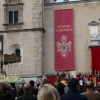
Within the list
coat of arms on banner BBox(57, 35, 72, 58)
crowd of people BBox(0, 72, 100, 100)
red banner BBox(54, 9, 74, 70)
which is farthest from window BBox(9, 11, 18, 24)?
crowd of people BBox(0, 72, 100, 100)

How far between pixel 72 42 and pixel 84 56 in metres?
1.81

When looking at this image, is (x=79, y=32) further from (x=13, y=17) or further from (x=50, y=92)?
(x=50, y=92)

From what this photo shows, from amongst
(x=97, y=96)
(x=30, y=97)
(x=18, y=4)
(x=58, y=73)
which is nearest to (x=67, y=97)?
(x=30, y=97)

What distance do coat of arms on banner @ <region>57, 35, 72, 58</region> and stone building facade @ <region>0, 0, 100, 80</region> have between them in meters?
0.62

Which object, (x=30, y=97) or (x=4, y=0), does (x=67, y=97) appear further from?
(x=4, y=0)

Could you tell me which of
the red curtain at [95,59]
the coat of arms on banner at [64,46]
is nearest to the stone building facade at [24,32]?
the coat of arms on banner at [64,46]

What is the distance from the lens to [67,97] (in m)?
5.13

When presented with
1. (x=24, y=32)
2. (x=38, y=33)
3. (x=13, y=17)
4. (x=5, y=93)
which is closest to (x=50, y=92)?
(x=5, y=93)

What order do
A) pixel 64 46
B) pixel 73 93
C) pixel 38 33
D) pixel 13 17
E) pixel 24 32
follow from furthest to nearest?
pixel 13 17, pixel 24 32, pixel 64 46, pixel 38 33, pixel 73 93

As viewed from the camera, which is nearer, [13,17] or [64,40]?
[64,40]

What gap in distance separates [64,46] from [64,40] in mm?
589

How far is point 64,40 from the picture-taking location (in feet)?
87.0

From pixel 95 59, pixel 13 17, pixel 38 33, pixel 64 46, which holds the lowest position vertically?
pixel 95 59

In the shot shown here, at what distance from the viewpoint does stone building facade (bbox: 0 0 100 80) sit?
25.9m
